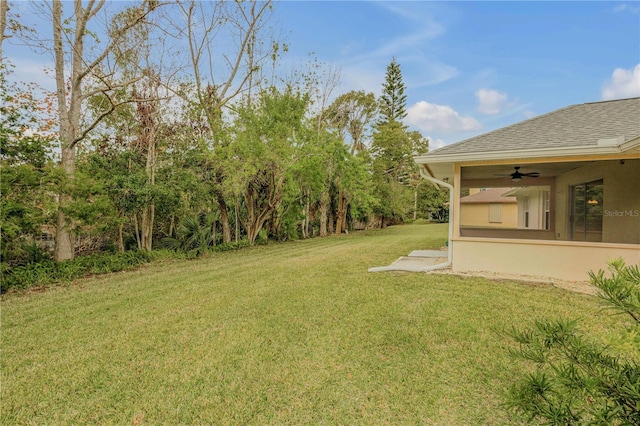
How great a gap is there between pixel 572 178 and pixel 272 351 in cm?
1002

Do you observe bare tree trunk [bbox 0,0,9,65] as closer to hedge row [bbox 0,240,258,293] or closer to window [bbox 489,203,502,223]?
hedge row [bbox 0,240,258,293]

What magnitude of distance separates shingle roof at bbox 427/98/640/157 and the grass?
116 inches

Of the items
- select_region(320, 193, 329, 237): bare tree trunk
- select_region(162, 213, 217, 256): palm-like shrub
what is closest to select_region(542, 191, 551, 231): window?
select_region(320, 193, 329, 237): bare tree trunk

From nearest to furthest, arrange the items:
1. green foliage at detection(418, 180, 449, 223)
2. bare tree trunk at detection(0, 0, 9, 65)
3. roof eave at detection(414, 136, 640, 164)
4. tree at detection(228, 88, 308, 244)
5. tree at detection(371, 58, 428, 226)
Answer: roof eave at detection(414, 136, 640, 164) → bare tree trunk at detection(0, 0, 9, 65) → tree at detection(228, 88, 308, 244) → tree at detection(371, 58, 428, 226) → green foliage at detection(418, 180, 449, 223)

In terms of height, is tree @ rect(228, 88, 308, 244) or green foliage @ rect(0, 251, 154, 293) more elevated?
tree @ rect(228, 88, 308, 244)

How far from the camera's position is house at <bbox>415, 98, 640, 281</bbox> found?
233 inches

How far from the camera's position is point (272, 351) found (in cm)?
340

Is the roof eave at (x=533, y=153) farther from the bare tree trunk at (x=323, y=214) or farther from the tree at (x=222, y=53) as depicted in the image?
the bare tree trunk at (x=323, y=214)


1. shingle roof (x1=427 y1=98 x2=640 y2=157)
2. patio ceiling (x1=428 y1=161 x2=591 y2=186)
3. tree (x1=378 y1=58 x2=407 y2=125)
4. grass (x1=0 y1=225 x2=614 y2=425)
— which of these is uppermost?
tree (x1=378 y1=58 x2=407 y2=125)

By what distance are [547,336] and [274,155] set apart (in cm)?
1076

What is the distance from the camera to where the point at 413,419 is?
2.34 m

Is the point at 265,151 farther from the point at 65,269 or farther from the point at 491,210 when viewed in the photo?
the point at 491,210

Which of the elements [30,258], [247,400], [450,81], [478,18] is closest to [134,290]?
[30,258]

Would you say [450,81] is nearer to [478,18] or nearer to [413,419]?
[478,18]
